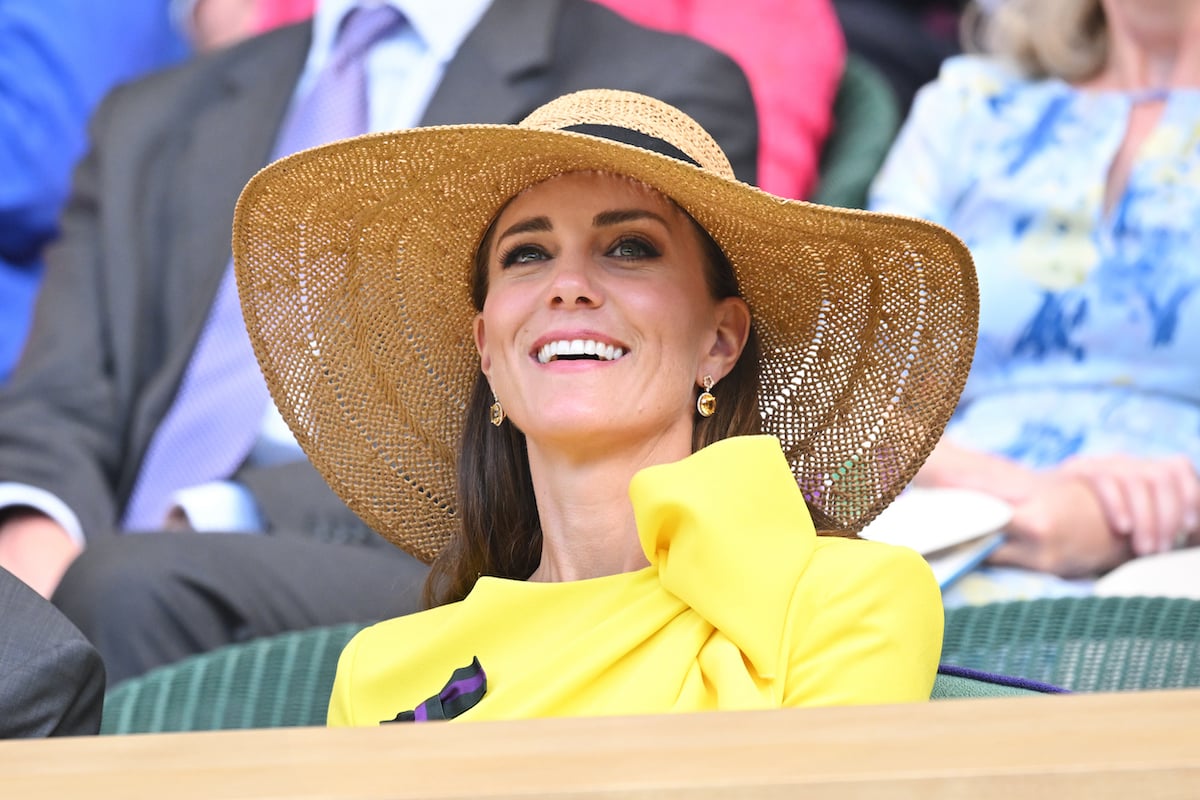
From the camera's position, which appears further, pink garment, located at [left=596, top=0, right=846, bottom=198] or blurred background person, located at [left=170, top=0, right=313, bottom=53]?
blurred background person, located at [left=170, top=0, right=313, bottom=53]

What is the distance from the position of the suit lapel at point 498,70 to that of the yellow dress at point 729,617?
1.53m

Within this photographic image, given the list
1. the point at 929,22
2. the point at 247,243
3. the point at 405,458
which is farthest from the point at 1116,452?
the point at 929,22

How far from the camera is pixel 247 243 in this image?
6.88ft

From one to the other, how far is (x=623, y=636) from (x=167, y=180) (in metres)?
2.16

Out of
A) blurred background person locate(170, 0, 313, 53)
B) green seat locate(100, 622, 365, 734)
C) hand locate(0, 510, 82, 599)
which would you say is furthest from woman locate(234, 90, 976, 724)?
blurred background person locate(170, 0, 313, 53)

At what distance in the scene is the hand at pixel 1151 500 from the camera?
8.61 ft

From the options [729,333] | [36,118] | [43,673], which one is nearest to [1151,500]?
[729,333]

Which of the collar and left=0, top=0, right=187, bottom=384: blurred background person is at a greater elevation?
the collar

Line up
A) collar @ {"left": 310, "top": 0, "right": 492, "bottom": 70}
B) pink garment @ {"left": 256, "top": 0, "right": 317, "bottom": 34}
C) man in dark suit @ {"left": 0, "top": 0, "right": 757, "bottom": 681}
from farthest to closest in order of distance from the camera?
pink garment @ {"left": 256, "top": 0, "right": 317, "bottom": 34}, collar @ {"left": 310, "top": 0, "right": 492, "bottom": 70}, man in dark suit @ {"left": 0, "top": 0, "right": 757, "bottom": 681}

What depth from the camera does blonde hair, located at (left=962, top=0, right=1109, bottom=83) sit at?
327 centimetres

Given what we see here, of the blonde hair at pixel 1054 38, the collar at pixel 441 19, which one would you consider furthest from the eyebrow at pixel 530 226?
the blonde hair at pixel 1054 38

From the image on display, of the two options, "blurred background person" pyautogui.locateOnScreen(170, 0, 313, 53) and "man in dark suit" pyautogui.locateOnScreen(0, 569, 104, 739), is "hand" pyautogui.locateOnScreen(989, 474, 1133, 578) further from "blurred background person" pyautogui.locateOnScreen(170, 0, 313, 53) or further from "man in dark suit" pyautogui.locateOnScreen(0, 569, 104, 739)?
"blurred background person" pyautogui.locateOnScreen(170, 0, 313, 53)

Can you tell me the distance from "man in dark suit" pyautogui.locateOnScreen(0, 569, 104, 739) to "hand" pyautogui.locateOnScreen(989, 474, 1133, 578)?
1.62 m

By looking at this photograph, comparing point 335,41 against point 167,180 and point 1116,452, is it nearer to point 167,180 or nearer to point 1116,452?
point 167,180
